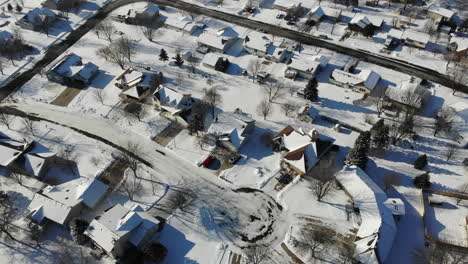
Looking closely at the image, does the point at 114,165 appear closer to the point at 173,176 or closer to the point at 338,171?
the point at 173,176

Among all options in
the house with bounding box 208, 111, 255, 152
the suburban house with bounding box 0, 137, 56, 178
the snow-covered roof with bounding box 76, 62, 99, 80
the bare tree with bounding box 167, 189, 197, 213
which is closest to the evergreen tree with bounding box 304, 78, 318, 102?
the house with bounding box 208, 111, 255, 152

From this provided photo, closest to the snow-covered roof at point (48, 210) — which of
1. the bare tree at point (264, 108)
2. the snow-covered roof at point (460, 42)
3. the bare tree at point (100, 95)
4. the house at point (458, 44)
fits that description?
the bare tree at point (100, 95)

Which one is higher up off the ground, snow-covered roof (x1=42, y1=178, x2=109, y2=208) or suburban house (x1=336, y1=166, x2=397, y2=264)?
suburban house (x1=336, y1=166, x2=397, y2=264)

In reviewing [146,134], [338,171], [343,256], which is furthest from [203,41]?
[343,256]

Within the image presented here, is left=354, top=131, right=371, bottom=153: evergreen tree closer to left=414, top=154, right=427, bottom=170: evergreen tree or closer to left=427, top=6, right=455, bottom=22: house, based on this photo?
left=414, top=154, right=427, bottom=170: evergreen tree

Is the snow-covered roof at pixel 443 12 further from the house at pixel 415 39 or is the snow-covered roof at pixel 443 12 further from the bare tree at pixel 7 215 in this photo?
the bare tree at pixel 7 215

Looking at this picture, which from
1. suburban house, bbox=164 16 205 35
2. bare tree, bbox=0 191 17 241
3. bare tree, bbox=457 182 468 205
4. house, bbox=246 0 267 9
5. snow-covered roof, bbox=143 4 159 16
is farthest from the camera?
house, bbox=246 0 267 9
